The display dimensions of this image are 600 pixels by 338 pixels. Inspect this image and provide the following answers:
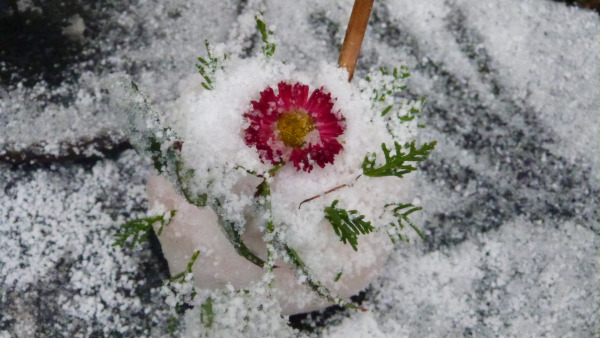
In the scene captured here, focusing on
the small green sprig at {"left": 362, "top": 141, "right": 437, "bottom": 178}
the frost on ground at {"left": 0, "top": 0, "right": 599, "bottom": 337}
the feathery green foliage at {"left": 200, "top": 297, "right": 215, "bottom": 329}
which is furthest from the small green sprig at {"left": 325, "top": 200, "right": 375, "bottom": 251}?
the frost on ground at {"left": 0, "top": 0, "right": 599, "bottom": 337}

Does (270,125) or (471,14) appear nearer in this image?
(270,125)

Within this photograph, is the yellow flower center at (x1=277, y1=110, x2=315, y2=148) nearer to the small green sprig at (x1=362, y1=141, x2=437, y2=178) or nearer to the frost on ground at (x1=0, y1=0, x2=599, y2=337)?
the small green sprig at (x1=362, y1=141, x2=437, y2=178)

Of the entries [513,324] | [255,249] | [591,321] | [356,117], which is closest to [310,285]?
[255,249]

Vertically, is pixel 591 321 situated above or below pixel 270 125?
below

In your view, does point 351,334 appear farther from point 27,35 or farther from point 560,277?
point 27,35

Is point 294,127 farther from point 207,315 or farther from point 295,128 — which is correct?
point 207,315

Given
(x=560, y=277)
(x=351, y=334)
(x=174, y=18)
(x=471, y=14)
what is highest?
(x=471, y=14)

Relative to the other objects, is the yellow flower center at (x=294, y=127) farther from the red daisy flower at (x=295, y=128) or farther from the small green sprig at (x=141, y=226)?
the small green sprig at (x=141, y=226)

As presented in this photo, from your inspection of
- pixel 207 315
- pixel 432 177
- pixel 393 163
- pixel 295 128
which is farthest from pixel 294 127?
pixel 432 177
